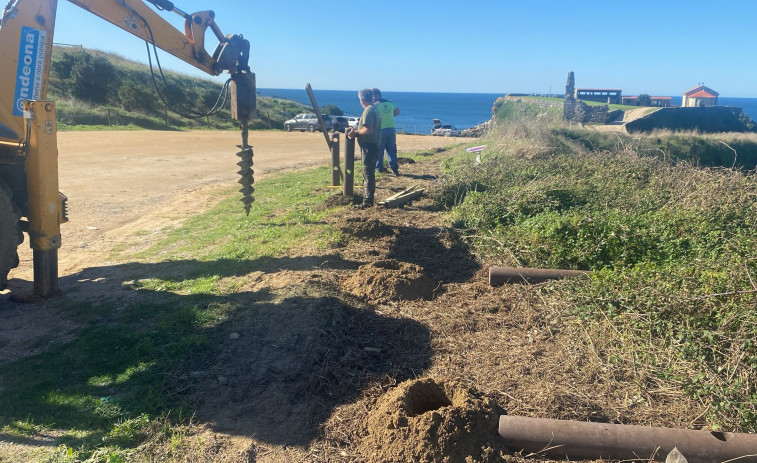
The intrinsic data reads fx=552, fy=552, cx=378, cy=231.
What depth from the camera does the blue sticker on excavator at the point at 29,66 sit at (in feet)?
19.9

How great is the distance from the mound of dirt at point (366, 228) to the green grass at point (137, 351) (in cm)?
24

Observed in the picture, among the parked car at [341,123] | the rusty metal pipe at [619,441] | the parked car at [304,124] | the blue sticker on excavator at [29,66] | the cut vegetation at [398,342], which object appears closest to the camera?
the rusty metal pipe at [619,441]

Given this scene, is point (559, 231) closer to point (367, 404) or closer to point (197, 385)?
point (367, 404)

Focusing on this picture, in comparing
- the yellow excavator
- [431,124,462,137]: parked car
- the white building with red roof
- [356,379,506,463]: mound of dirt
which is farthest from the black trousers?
the white building with red roof

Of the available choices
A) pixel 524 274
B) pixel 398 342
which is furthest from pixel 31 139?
pixel 524 274

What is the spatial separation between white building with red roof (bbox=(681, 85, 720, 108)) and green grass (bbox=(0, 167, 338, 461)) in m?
55.6

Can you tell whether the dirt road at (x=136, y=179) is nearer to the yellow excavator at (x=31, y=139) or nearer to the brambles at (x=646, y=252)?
the yellow excavator at (x=31, y=139)

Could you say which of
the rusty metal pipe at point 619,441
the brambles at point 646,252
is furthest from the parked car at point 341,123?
the rusty metal pipe at point 619,441

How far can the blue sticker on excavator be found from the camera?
605cm

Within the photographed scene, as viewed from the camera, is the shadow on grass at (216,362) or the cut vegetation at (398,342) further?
the shadow on grass at (216,362)

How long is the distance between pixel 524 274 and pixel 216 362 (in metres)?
3.31

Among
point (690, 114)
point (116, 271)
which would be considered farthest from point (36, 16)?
point (690, 114)

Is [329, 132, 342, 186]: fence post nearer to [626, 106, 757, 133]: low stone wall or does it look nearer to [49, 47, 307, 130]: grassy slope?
[49, 47, 307, 130]: grassy slope

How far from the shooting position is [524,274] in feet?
19.7
